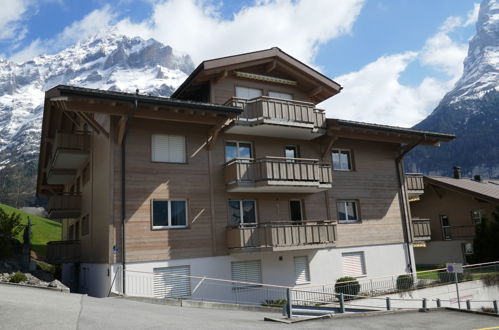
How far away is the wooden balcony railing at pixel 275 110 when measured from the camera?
66.0 ft

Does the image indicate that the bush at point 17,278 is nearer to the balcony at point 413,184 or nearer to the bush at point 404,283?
the bush at point 404,283

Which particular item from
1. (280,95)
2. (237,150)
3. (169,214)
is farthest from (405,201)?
(169,214)

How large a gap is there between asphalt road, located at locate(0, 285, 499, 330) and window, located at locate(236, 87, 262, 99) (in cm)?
1103

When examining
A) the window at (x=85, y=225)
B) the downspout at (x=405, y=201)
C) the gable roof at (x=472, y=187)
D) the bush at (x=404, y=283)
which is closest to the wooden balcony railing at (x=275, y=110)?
the downspout at (x=405, y=201)

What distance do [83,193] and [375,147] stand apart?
1638 cm

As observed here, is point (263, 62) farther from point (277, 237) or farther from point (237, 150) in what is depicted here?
point (277, 237)

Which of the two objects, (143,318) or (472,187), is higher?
(472,187)

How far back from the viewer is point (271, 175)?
1928 centimetres

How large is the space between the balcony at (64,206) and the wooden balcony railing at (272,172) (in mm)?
9336

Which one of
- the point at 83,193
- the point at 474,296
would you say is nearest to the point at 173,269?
the point at 83,193

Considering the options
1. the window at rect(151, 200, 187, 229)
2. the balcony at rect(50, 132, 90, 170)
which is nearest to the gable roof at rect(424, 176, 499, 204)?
the window at rect(151, 200, 187, 229)

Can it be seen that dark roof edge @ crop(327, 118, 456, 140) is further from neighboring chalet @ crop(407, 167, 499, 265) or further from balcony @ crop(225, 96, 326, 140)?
neighboring chalet @ crop(407, 167, 499, 265)

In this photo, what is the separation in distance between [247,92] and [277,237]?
771cm

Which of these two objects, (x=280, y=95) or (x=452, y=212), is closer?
(x=280, y=95)
